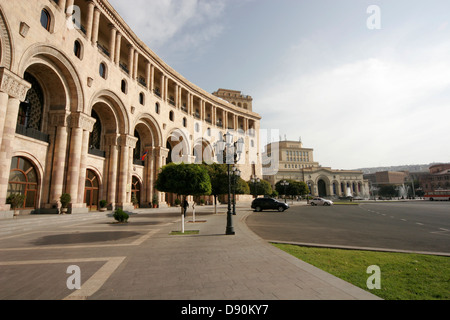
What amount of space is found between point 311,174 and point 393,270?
93.8 m

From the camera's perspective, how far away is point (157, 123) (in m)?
28.9

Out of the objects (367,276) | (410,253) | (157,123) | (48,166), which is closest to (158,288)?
(367,276)

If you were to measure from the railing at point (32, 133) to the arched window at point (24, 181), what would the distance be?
177cm

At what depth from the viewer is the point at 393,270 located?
5.09 meters

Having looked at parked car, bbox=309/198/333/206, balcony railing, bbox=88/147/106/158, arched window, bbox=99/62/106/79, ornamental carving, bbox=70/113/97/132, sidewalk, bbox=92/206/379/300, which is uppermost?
arched window, bbox=99/62/106/79

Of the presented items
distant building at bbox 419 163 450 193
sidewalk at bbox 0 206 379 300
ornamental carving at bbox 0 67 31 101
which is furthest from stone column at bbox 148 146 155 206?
distant building at bbox 419 163 450 193

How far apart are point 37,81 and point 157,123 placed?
43.5 ft

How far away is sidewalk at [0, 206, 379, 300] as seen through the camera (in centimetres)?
369

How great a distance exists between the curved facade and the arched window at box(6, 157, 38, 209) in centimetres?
6

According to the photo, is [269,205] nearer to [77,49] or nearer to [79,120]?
[79,120]

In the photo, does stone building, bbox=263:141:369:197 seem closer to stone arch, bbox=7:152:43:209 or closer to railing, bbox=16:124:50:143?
railing, bbox=16:124:50:143

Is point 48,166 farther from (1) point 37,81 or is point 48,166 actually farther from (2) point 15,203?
(1) point 37,81

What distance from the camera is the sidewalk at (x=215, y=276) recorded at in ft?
12.1

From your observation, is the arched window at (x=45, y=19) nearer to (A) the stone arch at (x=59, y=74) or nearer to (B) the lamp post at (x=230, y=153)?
(A) the stone arch at (x=59, y=74)
